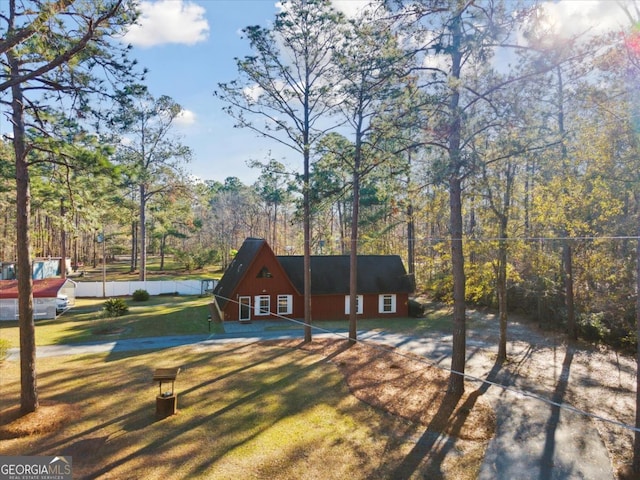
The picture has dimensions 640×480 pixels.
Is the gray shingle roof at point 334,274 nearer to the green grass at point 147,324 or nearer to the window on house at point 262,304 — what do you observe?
the window on house at point 262,304

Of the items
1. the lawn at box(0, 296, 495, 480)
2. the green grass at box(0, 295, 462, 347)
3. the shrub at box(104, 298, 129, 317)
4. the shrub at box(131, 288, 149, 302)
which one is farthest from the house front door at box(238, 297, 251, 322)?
the shrub at box(131, 288, 149, 302)

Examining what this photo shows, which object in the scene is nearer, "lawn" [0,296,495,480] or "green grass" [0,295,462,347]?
"lawn" [0,296,495,480]

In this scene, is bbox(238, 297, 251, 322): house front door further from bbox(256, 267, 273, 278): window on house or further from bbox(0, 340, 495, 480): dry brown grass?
bbox(0, 340, 495, 480): dry brown grass

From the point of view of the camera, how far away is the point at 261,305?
2278 centimetres

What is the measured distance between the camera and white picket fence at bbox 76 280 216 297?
30.2 meters

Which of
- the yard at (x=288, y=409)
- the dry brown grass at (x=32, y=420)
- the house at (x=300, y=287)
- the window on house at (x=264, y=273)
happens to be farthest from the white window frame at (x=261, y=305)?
the dry brown grass at (x=32, y=420)

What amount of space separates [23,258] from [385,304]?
19956 mm

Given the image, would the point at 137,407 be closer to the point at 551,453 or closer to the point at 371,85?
the point at 551,453

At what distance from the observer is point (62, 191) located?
9.56m

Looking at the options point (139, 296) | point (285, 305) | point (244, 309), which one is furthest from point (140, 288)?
point (285, 305)

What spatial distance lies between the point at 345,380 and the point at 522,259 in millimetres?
10774

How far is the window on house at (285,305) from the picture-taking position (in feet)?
76.1

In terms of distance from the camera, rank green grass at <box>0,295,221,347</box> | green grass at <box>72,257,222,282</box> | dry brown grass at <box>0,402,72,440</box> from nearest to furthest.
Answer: dry brown grass at <box>0,402,72,440</box> → green grass at <box>0,295,221,347</box> → green grass at <box>72,257,222,282</box>

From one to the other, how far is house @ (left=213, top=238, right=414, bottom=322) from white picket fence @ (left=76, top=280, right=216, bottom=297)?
804 centimetres
